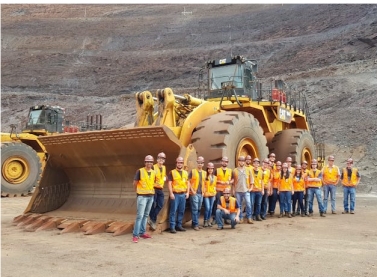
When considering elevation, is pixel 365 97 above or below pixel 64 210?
above

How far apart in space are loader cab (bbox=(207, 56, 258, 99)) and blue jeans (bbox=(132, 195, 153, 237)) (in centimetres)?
456

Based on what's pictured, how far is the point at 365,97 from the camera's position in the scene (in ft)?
75.2

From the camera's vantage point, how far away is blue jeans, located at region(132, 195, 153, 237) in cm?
648

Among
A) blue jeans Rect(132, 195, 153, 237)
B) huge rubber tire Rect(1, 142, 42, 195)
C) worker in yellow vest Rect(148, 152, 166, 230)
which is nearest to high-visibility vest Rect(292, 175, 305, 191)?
worker in yellow vest Rect(148, 152, 166, 230)

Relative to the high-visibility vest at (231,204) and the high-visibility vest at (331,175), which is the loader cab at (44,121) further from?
the high-visibility vest at (231,204)

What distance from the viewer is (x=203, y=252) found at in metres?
5.71

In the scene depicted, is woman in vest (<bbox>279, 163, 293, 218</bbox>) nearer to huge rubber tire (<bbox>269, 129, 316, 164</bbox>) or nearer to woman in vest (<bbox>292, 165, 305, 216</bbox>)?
woman in vest (<bbox>292, 165, 305, 216</bbox>)

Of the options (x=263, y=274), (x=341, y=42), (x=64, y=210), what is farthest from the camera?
(x=341, y=42)

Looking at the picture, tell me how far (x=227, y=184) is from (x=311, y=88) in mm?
20236

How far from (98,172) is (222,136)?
94.4 inches

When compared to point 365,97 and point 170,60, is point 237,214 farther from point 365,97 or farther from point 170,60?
point 170,60

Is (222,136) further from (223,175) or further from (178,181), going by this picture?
(178,181)

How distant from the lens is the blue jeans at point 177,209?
7.11 m

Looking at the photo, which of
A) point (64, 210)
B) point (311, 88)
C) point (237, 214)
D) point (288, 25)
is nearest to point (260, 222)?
point (237, 214)
